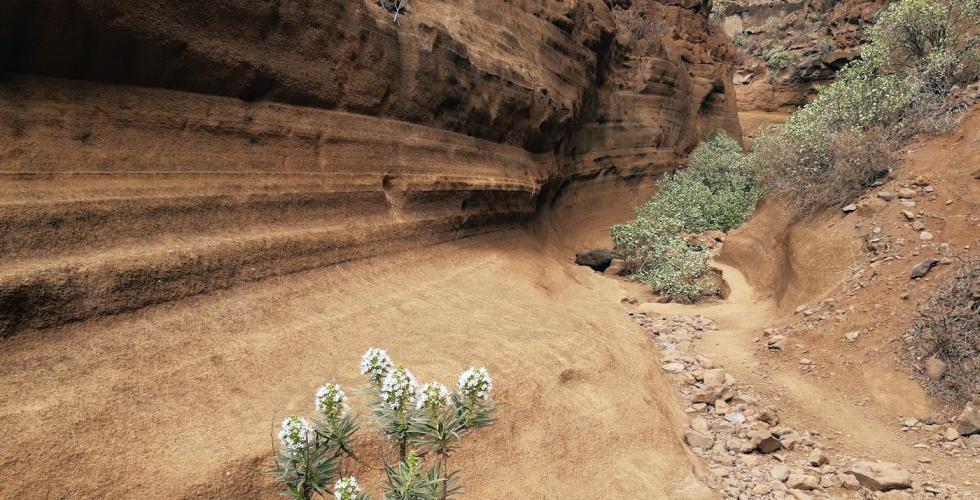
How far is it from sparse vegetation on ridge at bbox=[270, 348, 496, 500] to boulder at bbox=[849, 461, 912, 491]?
3597mm

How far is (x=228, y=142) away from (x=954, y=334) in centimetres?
741

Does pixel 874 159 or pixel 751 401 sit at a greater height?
pixel 874 159

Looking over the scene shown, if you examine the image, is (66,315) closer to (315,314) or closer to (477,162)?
(315,314)

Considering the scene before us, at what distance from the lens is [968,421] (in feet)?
15.0

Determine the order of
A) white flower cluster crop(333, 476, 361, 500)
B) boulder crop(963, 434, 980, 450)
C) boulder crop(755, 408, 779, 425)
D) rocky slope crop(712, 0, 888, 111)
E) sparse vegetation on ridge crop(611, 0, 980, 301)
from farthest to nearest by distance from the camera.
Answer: rocky slope crop(712, 0, 888, 111) → sparse vegetation on ridge crop(611, 0, 980, 301) → boulder crop(755, 408, 779, 425) → boulder crop(963, 434, 980, 450) → white flower cluster crop(333, 476, 361, 500)

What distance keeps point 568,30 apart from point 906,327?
35.2 ft

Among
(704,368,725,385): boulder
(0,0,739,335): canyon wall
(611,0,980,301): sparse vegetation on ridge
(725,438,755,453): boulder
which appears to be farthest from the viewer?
(611,0,980,301): sparse vegetation on ridge

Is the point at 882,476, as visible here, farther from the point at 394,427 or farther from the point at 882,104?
the point at 882,104

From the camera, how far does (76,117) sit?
3830 millimetres

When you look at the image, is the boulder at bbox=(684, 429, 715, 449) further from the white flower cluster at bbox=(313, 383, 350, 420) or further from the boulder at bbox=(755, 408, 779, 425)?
the white flower cluster at bbox=(313, 383, 350, 420)

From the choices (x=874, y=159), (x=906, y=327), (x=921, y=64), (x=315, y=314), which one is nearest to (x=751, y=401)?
(x=906, y=327)

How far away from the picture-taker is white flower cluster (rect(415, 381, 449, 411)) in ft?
6.94

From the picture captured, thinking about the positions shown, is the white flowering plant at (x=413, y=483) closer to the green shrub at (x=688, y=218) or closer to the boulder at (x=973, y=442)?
the boulder at (x=973, y=442)

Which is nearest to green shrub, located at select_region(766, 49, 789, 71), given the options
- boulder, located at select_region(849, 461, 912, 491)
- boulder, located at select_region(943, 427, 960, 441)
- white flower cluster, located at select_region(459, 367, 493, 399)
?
boulder, located at select_region(943, 427, 960, 441)
